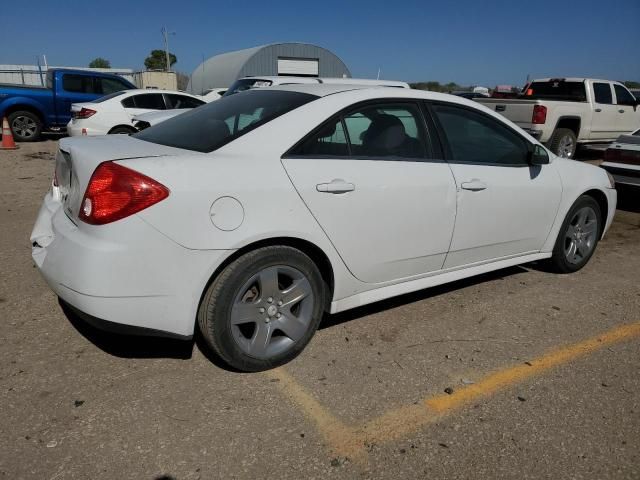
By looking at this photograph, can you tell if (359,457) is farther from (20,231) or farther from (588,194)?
(20,231)

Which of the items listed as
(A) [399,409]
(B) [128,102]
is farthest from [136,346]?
(B) [128,102]

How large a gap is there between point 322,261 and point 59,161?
1655mm

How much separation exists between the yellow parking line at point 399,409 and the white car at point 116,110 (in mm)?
8731

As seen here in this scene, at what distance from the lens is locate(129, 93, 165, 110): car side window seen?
11.2 m

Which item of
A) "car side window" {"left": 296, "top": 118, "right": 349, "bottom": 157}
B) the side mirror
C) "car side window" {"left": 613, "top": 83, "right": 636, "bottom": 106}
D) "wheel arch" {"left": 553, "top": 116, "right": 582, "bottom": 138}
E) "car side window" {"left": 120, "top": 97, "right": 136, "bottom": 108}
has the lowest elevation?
"car side window" {"left": 120, "top": 97, "right": 136, "bottom": 108}

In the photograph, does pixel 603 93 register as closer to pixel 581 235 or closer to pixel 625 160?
pixel 625 160

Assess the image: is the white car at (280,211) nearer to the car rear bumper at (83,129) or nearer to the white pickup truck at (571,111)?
the white pickup truck at (571,111)

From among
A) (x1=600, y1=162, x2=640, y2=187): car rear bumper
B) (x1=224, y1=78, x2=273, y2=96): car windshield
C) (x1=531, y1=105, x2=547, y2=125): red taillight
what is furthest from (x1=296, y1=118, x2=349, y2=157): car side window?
(x1=531, y1=105, x2=547, y2=125): red taillight

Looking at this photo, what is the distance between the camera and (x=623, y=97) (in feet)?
41.7

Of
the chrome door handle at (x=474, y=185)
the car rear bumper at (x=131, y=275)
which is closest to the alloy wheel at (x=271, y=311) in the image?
the car rear bumper at (x=131, y=275)

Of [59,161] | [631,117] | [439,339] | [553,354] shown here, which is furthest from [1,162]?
[631,117]

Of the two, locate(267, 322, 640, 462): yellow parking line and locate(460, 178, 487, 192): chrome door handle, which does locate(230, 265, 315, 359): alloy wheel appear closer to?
locate(267, 322, 640, 462): yellow parking line

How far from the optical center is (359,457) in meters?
2.20

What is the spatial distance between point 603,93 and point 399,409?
40.8 feet
